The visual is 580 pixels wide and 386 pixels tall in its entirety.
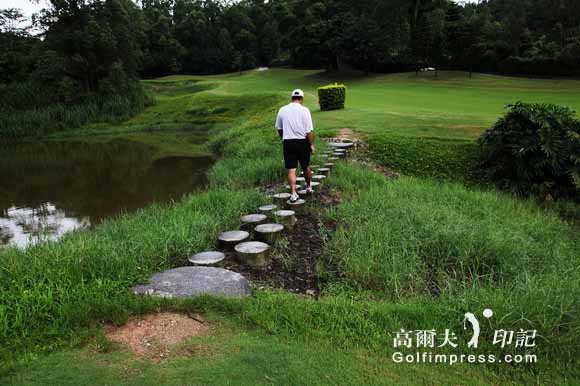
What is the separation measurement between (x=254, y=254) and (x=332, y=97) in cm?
1188

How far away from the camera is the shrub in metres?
7.51

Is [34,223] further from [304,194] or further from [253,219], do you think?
[304,194]

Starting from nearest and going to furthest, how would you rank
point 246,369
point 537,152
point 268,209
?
point 246,369 → point 268,209 → point 537,152

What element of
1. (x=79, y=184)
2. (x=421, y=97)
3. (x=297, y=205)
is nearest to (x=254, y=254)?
(x=297, y=205)

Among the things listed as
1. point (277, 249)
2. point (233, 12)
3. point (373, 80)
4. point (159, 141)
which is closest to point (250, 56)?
point (233, 12)

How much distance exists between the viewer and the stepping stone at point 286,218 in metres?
5.86

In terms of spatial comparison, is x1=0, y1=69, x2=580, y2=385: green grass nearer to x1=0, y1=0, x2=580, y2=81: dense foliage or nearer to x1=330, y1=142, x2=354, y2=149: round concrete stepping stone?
x1=330, y1=142, x2=354, y2=149: round concrete stepping stone

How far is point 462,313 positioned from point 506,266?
1419mm

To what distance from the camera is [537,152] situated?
7.69 metres

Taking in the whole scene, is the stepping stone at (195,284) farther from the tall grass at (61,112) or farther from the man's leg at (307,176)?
the tall grass at (61,112)

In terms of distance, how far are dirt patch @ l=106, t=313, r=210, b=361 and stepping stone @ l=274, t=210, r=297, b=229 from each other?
102 inches

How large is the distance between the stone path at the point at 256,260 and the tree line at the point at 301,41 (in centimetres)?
2494

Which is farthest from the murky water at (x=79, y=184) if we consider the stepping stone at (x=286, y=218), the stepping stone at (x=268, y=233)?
the stepping stone at (x=286, y=218)

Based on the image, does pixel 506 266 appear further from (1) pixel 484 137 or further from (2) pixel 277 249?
(1) pixel 484 137
